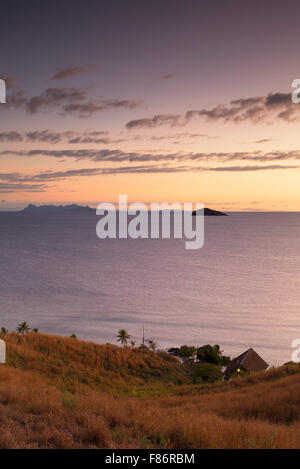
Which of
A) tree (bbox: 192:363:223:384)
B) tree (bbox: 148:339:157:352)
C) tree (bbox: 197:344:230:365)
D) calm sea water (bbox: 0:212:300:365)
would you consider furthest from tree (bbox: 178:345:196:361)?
calm sea water (bbox: 0:212:300:365)

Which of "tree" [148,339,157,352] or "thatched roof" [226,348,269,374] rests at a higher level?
"thatched roof" [226,348,269,374]

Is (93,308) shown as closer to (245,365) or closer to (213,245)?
(245,365)

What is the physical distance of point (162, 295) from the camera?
85250 mm

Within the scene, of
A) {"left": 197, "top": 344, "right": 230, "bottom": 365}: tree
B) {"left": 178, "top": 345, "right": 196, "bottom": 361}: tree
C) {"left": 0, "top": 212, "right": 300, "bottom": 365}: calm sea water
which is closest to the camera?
{"left": 197, "top": 344, "right": 230, "bottom": 365}: tree

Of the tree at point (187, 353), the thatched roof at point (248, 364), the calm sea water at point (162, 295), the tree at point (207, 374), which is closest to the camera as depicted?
the tree at point (207, 374)

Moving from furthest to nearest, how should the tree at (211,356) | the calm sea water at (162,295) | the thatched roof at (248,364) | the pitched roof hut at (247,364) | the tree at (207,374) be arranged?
1. the calm sea water at (162,295)
2. the tree at (211,356)
3. the thatched roof at (248,364)
4. the pitched roof hut at (247,364)
5. the tree at (207,374)

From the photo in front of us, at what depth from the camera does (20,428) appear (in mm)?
5871

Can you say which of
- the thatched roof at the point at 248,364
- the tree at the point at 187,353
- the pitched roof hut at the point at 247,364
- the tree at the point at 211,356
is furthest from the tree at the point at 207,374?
the tree at the point at 187,353

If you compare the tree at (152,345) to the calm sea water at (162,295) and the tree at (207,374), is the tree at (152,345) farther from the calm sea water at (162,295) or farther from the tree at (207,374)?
the tree at (207,374)

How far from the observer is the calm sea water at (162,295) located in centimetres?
6119

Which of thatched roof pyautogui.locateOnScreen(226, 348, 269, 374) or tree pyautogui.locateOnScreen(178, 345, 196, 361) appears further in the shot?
tree pyautogui.locateOnScreen(178, 345, 196, 361)

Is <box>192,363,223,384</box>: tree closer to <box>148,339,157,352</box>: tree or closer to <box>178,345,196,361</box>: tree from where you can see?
<box>178,345,196,361</box>: tree

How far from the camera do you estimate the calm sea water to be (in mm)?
61188

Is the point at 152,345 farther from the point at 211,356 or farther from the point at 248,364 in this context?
the point at 248,364
